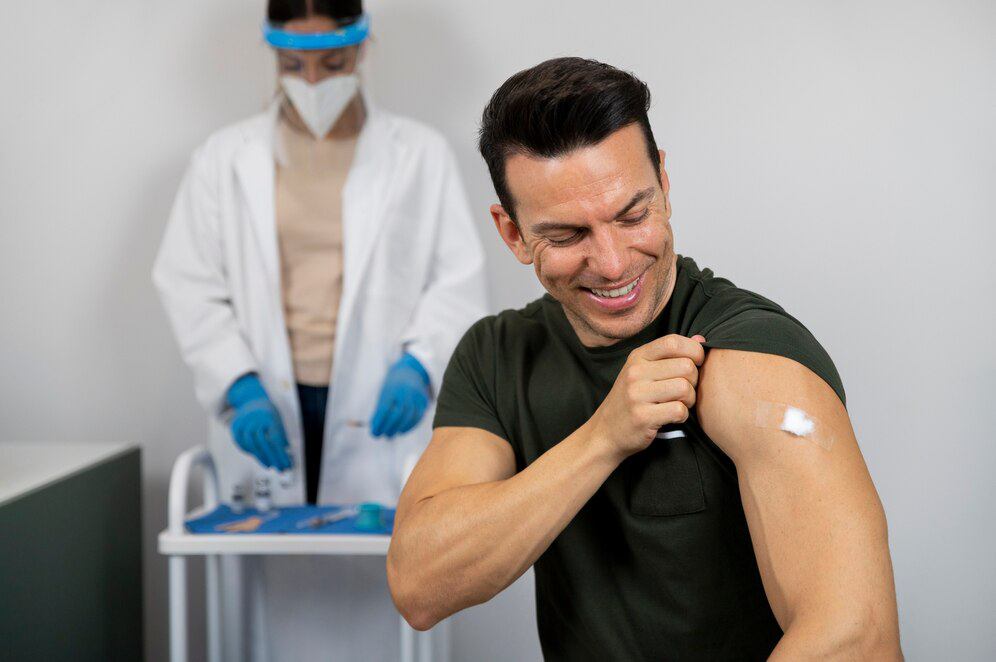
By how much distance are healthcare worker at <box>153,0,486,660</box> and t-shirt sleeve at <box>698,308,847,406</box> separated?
126cm

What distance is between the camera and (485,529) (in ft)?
3.73

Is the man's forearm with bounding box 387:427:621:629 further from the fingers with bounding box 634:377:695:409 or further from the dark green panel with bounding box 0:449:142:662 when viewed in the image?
the dark green panel with bounding box 0:449:142:662

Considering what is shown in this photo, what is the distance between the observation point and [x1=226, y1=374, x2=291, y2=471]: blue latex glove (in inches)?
86.7

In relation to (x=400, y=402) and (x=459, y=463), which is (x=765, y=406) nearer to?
(x=459, y=463)

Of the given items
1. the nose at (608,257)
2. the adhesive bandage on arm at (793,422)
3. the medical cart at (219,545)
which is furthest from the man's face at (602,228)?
the medical cart at (219,545)

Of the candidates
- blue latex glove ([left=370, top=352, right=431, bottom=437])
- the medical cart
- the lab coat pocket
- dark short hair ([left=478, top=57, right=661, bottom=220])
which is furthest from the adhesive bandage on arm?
blue latex glove ([left=370, top=352, right=431, bottom=437])

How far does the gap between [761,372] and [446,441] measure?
1.39 ft

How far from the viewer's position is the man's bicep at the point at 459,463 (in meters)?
1.25

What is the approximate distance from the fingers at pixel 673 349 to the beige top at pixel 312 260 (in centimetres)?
138

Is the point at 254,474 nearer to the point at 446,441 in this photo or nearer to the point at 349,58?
the point at 349,58

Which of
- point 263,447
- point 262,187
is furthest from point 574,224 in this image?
point 262,187

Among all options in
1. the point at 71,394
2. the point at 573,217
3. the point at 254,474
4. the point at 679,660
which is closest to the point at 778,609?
the point at 679,660

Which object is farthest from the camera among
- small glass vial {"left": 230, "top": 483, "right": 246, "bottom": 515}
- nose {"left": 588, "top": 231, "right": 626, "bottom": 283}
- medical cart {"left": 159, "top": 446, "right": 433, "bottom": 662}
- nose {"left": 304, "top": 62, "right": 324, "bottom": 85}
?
nose {"left": 304, "top": 62, "right": 324, "bottom": 85}

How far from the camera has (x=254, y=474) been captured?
2.35 m
